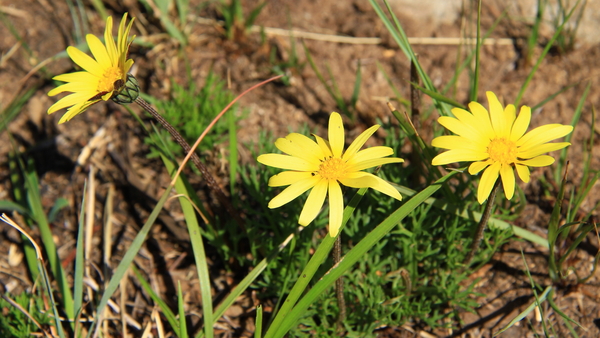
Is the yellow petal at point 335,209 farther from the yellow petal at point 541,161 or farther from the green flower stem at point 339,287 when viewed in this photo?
the yellow petal at point 541,161

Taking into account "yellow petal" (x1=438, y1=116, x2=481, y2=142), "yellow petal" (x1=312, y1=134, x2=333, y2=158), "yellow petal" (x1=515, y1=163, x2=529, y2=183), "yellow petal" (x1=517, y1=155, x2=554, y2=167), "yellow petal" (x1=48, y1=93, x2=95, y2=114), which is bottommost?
"yellow petal" (x1=48, y1=93, x2=95, y2=114)

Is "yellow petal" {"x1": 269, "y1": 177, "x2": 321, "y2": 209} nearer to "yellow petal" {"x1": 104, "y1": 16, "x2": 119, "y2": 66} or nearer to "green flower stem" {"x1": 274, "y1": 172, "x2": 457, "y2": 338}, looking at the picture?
"green flower stem" {"x1": 274, "y1": 172, "x2": 457, "y2": 338}

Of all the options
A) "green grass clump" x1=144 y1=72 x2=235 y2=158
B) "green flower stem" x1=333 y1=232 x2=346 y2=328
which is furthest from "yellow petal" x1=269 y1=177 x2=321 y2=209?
"green grass clump" x1=144 y1=72 x2=235 y2=158

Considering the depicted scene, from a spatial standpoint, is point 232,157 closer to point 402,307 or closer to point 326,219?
point 326,219

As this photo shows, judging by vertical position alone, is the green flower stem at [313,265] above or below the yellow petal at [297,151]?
below

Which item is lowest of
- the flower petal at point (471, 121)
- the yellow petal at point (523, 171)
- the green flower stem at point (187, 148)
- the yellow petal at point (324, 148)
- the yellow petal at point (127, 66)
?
the green flower stem at point (187, 148)

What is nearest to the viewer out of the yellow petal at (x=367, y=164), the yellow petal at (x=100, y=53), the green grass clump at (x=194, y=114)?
the yellow petal at (x=367, y=164)

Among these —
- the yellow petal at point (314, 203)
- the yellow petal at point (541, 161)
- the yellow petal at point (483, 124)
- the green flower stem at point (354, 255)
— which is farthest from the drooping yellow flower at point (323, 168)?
the yellow petal at point (541, 161)
